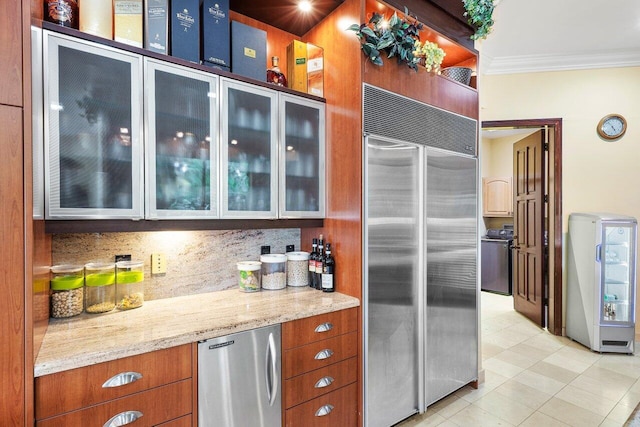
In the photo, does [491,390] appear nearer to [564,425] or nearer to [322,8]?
[564,425]

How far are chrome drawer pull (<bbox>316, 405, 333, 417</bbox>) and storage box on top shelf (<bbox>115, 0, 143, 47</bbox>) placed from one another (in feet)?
6.93

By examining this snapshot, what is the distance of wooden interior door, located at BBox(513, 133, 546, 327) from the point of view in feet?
13.3

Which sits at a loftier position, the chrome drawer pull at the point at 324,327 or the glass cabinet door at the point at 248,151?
the glass cabinet door at the point at 248,151

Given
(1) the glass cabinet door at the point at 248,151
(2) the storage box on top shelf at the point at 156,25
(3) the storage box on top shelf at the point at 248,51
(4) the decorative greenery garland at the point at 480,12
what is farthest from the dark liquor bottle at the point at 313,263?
(4) the decorative greenery garland at the point at 480,12

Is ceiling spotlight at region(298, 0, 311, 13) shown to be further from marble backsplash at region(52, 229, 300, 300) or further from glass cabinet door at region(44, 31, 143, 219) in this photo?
marble backsplash at region(52, 229, 300, 300)

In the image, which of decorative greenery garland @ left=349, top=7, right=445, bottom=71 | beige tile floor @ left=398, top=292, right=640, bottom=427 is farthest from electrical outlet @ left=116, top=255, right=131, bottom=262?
beige tile floor @ left=398, top=292, right=640, bottom=427

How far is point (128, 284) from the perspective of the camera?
1745mm

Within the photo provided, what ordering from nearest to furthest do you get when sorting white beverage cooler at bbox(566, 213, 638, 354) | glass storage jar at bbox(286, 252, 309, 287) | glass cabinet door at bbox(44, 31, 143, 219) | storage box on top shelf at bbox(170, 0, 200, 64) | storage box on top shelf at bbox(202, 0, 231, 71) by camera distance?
glass cabinet door at bbox(44, 31, 143, 219) → storage box on top shelf at bbox(170, 0, 200, 64) → storage box on top shelf at bbox(202, 0, 231, 71) → glass storage jar at bbox(286, 252, 309, 287) → white beverage cooler at bbox(566, 213, 638, 354)

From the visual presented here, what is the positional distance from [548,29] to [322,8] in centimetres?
250

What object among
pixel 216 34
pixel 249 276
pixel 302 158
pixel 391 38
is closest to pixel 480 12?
pixel 391 38

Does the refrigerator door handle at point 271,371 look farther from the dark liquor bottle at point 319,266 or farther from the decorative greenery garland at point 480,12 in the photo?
the decorative greenery garland at point 480,12

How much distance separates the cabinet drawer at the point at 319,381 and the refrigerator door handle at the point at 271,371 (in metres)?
0.07

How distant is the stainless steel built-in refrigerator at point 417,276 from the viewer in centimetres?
205

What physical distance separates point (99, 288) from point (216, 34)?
58.8 inches
